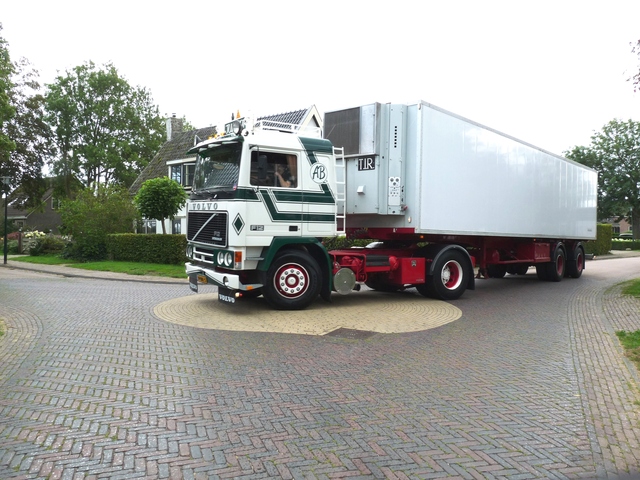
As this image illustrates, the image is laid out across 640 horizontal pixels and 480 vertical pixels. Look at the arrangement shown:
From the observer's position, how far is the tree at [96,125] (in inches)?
1797

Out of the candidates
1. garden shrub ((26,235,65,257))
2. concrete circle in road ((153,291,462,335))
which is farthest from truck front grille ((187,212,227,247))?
garden shrub ((26,235,65,257))

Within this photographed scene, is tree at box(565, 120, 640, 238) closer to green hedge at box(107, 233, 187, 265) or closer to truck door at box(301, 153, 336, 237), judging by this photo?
green hedge at box(107, 233, 187, 265)

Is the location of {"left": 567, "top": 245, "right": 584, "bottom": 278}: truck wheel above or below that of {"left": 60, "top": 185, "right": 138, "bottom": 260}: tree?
below

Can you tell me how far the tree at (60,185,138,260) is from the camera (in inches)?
940

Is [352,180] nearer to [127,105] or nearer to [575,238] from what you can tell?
[575,238]

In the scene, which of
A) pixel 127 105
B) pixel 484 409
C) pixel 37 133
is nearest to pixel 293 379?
pixel 484 409

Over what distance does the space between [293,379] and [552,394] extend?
2652 millimetres

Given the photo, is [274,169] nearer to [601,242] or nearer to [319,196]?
[319,196]

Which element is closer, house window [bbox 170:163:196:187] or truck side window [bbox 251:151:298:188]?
truck side window [bbox 251:151:298:188]

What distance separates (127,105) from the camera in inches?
1873

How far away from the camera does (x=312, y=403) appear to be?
15.6ft

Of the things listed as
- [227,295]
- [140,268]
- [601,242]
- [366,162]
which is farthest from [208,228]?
[601,242]

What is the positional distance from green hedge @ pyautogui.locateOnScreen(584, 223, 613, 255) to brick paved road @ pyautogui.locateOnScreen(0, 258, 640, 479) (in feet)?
94.8

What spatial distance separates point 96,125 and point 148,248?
31.4 metres
